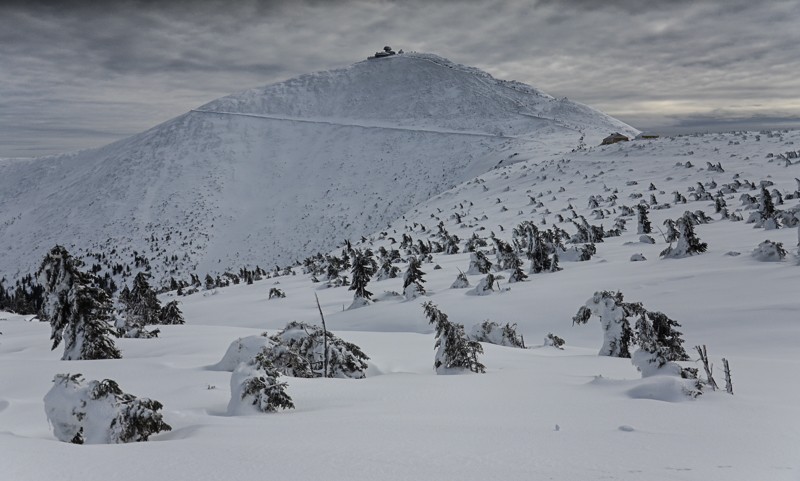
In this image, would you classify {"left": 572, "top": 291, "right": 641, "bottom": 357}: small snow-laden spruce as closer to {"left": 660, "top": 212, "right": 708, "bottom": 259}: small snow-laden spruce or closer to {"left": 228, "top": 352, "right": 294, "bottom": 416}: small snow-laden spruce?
{"left": 228, "top": 352, "right": 294, "bottom": 416}: small snow-laden spruce

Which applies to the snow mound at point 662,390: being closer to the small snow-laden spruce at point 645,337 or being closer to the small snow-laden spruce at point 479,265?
the small snow-laden spruce at point 645,337

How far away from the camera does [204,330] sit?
12.8 meters

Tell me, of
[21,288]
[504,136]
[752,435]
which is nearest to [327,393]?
[752,435]

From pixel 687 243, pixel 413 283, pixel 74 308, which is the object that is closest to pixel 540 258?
pixel 687 243

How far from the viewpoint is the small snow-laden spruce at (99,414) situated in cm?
447

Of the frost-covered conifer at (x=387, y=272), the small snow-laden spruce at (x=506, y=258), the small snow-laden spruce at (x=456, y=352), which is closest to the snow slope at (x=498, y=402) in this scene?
the small snow-laden spruce at (x=456, y=352)

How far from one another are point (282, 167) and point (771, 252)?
9125 cm

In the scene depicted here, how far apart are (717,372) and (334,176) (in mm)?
87229

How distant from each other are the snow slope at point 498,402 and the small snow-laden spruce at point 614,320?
18.7 inches

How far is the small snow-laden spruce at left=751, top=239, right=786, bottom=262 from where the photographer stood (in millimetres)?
13617

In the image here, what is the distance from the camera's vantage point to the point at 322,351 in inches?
344

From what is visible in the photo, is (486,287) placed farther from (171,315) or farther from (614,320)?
(171,315)

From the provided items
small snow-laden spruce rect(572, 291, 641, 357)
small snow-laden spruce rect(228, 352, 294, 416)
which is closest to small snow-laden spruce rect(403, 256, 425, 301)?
small snow-laden spruce rect(572, 291, 641, 357)

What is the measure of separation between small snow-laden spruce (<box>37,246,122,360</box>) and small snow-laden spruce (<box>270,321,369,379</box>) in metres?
3.30
